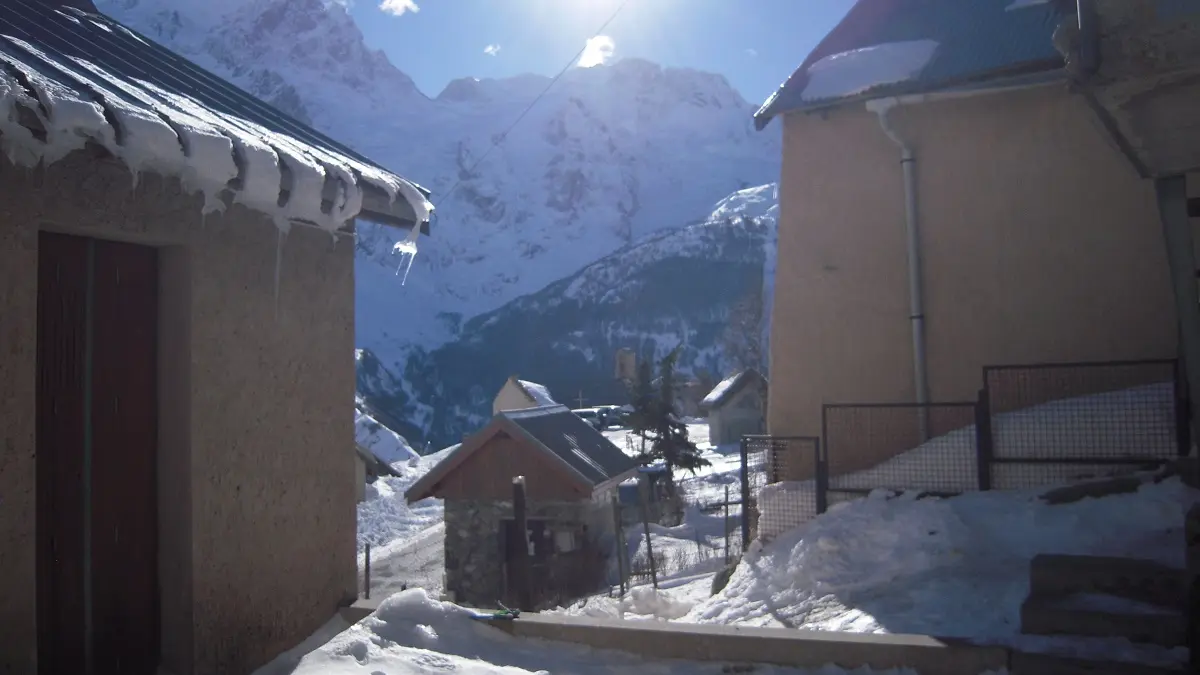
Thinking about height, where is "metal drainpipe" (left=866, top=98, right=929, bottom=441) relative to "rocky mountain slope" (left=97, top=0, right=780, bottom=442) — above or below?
below

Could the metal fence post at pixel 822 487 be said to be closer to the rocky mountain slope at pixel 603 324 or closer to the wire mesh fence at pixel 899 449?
the wire mesh fence at pixel 899 449

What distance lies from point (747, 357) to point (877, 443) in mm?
38769

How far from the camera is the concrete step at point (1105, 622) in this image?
519 centimetres

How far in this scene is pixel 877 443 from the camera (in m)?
10.7

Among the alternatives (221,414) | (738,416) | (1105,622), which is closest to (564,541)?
(1105,622)

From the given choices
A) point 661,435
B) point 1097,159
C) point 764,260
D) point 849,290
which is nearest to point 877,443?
point 849,290

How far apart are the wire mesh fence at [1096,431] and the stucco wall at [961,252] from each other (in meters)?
0.89

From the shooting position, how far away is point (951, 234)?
10.5m

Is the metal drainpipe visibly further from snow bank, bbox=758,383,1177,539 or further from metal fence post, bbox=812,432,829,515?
metal fence post, bbox=812,432,829,515

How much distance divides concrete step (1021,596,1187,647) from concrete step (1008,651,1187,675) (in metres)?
0.48

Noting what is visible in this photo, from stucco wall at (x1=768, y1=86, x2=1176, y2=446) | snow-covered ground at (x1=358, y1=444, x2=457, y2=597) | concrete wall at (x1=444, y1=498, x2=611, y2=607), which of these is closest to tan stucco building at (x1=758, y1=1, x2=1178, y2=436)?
stucco wall at (x1=768, y1=86, x2=1176, y2=446)

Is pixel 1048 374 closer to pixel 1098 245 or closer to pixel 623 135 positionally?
pixel 1098 245

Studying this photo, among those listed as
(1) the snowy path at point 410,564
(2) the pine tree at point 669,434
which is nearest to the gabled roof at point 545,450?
(1) the snowy path at point 410,564

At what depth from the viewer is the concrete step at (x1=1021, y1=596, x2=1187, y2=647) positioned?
5191mm
